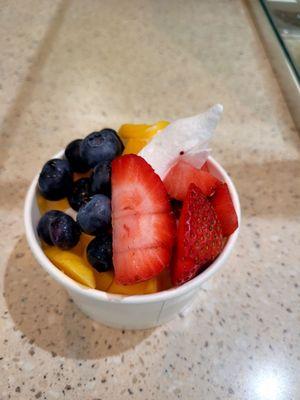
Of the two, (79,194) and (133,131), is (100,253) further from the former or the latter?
(133,131)

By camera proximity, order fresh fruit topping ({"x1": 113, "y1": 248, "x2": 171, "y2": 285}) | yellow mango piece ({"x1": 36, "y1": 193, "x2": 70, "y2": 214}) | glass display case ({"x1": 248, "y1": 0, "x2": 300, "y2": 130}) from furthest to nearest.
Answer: glass display case ({"x1": 248, "y1": 0, "x2": 300, "y2": 130}), yellow mango piece ({"x1": 36, "y1": 193, "x2": 70, "y2": 214}), fresh fruit topping ({"x1": 113, "y1": 248, "x2": 171, "y2": 285})

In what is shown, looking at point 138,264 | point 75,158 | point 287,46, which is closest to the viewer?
point 138,264

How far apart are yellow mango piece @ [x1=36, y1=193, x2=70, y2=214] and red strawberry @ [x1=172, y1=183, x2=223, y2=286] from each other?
0.59 feet

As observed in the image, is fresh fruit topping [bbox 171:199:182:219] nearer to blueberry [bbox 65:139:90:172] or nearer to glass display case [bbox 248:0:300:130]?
blueberry [bbox 65:139:90:172]

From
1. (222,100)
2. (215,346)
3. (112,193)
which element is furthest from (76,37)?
(215,346)

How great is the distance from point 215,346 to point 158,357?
0.09m

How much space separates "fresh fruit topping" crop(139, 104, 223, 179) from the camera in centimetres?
53

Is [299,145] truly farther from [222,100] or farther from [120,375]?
[120,375]

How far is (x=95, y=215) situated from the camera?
0.48 meters

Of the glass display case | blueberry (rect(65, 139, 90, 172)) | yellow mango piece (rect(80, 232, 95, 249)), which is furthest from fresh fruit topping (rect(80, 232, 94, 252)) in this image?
the glass display case

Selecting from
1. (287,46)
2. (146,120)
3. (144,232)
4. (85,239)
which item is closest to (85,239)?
A: (85,239)

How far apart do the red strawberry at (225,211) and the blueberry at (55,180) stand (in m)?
0.20

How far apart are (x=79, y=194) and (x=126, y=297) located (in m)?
0.16

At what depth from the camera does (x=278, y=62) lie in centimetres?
112
